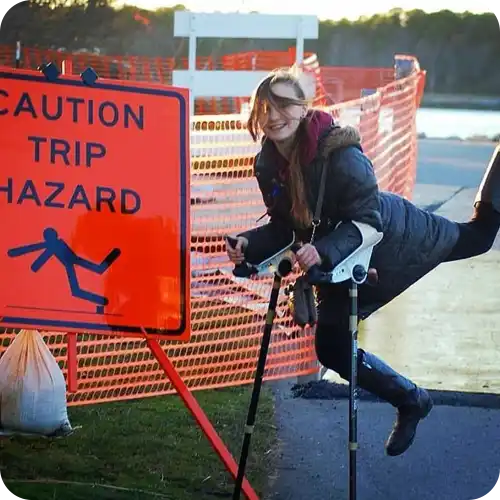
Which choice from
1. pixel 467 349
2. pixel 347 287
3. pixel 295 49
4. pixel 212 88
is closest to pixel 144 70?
pixel 212 88

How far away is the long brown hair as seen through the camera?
10.4 ft

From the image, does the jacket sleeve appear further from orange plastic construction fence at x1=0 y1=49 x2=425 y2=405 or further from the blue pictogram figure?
the blue pictogram figure

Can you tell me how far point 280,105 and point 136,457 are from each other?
1.31 meters

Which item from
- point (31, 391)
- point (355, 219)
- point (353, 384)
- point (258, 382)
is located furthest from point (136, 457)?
point (355, 219)

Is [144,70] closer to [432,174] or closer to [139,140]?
[139,140]

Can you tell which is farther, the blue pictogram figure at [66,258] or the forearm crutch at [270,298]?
the blue pictogram figure at [66,258]

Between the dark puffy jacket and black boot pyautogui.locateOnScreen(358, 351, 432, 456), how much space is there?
0.16 meters

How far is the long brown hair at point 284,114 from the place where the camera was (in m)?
3.16

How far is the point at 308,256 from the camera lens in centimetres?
308

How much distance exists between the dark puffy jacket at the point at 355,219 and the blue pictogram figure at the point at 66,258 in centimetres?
46

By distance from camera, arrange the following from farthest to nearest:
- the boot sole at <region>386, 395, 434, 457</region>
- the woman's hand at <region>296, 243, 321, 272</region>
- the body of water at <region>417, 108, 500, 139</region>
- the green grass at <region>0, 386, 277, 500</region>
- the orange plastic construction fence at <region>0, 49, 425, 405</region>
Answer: the orange plastic construction fence at <region>0, 49, 425, 405</region>
the green grass at <region>0, 386, 277, 500</region>
the boot sole at <region>386, 395, 434, 457</region>
the body of water at <region>417, 108, 500, 139</region>
the woman's hand at <region>296, 243, 321, 272</region>

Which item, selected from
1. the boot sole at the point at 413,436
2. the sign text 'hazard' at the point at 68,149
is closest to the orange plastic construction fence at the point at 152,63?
the sign text 'hazard' at the point at 68,149

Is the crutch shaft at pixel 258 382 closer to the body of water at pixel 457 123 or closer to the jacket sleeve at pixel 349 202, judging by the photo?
the jacket sleeve at pixel 349 202

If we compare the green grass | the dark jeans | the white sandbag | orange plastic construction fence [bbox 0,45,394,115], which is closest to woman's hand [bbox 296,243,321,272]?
the dark jeans
